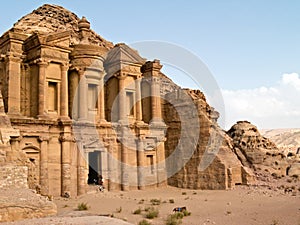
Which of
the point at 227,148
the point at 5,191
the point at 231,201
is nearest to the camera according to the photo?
the point at 5,191

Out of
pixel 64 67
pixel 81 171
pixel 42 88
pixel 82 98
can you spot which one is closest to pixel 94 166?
pixel 81 171

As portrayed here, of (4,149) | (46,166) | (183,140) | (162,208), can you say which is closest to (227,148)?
(183,140)

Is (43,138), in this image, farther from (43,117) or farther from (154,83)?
(154,83)

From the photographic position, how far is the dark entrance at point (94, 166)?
2122cm

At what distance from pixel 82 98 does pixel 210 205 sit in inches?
383

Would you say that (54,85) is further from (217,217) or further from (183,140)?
(217,217)

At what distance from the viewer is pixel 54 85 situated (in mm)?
20031

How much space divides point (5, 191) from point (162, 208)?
6.70 meters

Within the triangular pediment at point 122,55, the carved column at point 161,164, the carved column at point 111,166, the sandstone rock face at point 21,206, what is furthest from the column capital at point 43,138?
the carved column at point 161,164

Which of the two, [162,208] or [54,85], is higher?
[54,85]

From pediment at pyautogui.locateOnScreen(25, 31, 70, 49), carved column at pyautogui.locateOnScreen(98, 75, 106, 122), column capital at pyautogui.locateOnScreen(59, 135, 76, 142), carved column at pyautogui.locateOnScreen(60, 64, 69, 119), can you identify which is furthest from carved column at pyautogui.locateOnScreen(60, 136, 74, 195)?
pediment at pyautogui.locateOnScreen(25, 31, 70, 49)

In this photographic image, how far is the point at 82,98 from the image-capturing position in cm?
2044

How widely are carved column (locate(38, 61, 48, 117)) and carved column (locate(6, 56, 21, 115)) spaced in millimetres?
1180

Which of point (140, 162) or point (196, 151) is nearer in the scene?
point (140, 162)
